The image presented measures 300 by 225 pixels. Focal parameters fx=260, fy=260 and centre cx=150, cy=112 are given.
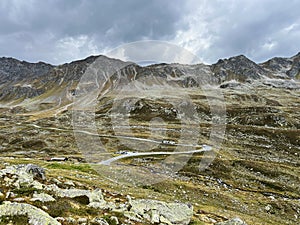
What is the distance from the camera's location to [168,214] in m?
22.5

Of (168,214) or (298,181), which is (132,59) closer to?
(168,214)

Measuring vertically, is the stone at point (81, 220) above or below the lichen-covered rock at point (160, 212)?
above

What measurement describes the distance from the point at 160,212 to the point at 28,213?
36.7 feet

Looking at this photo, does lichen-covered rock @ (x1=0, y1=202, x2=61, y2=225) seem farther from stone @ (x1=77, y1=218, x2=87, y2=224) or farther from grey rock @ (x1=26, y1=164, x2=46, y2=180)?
grey rock @ (x1=26, y1=164, x2=46, y2=180)

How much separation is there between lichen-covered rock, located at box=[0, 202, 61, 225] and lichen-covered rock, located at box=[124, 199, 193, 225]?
652 cm

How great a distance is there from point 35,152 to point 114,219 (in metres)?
79.8

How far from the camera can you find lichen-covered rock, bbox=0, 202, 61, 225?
14655mm

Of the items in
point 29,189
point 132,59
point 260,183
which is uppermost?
point 132,59

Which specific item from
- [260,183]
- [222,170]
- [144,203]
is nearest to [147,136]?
[222,170]

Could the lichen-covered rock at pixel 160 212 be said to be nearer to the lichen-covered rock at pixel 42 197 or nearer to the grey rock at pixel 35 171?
the lichen-covered rock at pixel 42 197

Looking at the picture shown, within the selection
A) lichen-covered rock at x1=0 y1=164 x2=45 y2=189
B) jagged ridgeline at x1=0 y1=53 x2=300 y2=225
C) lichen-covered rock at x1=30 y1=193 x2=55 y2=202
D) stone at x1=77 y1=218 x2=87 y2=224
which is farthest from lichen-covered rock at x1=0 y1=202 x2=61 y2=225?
lichen-covered rock at x1=0 y1=164 x2=45 y2=189

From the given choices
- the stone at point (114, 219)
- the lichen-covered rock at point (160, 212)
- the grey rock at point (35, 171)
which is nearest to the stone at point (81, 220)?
the stone at point (114, 219)

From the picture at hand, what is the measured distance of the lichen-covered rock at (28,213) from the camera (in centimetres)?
1466

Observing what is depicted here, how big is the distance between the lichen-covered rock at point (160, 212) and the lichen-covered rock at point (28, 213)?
21.4 ft
